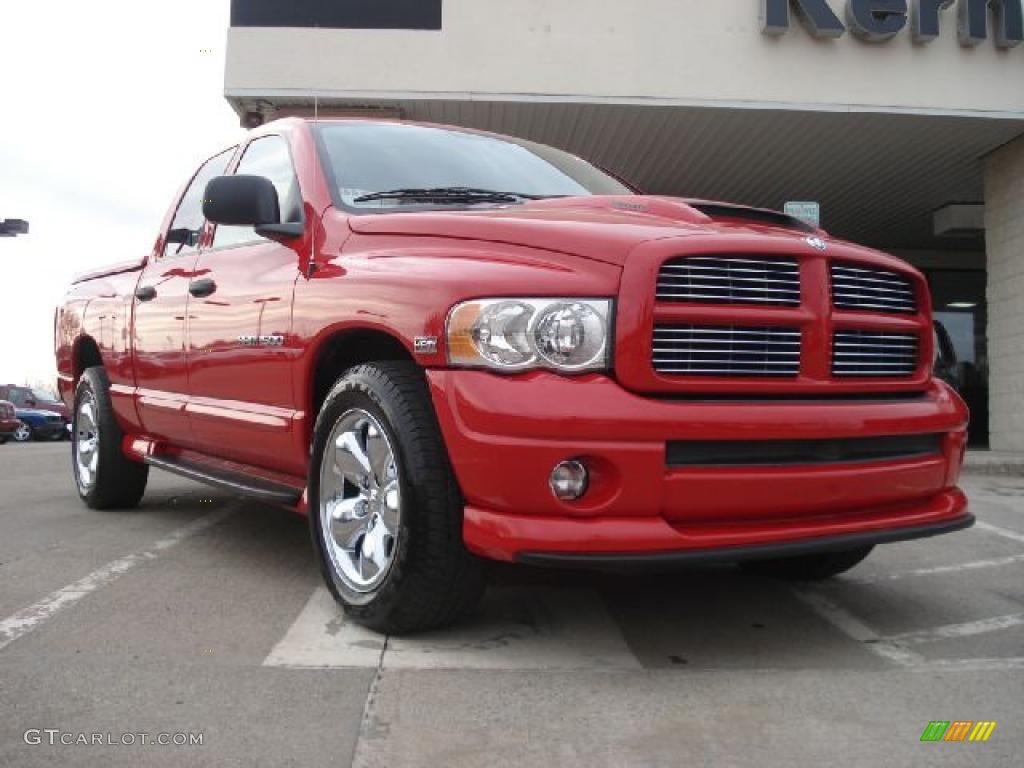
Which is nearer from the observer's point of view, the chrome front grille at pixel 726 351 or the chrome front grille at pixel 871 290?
the chrome front grille at pixel 726 351

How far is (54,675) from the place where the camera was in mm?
2699

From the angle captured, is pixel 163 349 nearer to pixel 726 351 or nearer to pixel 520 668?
pixel 520 668

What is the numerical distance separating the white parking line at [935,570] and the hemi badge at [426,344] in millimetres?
2187

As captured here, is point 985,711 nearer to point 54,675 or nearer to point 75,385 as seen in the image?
point 54,675

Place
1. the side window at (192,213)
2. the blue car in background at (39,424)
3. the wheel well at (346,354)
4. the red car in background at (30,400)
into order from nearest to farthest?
the wheel well at (346,354), the side window at (192,213), the blue car in background at (39,424), the red car in background at (30,400)

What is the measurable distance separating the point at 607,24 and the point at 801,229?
8.10 m

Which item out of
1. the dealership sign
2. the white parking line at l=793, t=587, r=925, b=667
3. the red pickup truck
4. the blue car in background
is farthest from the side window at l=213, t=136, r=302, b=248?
the blue car in background

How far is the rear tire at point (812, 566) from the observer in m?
3.86

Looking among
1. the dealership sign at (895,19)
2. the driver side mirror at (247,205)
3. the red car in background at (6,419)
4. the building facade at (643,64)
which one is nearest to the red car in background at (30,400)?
the red car in background at (6,419)

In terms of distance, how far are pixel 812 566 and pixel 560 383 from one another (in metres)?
1.82

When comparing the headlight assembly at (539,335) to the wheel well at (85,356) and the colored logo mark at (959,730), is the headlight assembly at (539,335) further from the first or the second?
the wheel well at (85,356)

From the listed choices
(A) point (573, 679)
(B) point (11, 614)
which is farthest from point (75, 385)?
(A) point (573, 679)

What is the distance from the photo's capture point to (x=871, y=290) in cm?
319

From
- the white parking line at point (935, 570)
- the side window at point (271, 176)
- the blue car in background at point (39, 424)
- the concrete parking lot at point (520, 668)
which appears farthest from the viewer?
the blue car in background at point (39, 424)
